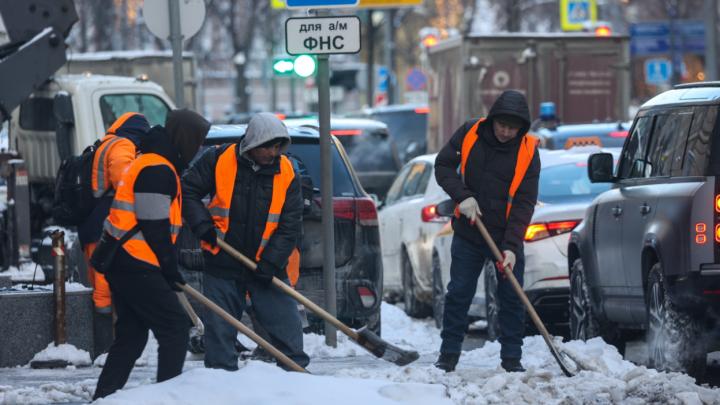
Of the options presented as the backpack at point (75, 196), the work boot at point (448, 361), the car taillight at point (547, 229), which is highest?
the backpack at point (75, 196)

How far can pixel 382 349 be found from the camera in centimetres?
878

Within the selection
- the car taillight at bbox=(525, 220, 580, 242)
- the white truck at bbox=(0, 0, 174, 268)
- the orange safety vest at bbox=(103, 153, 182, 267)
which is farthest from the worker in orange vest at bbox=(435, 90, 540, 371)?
the white truck at bbox=(0, 0, 174, 268)

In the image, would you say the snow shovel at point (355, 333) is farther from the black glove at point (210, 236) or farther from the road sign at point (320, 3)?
the road sign at point (320, 3)

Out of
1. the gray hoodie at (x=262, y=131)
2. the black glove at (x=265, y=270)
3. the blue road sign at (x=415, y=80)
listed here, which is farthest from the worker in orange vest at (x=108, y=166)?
the blue road sign at (x=415, y=80)

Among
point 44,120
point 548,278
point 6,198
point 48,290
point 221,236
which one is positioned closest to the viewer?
point 221,236

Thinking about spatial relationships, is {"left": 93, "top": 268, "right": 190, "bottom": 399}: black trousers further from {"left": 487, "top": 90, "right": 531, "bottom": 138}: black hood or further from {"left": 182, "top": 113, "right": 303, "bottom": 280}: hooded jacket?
{"left": 487, "top": 90, "right": 531, "bottom": 138}: black hood

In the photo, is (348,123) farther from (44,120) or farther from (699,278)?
(699,278)

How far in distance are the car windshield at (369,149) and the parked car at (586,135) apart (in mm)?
3254

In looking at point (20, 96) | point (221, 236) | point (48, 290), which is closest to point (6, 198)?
point (20, 96)

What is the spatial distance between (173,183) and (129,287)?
521 millimetres

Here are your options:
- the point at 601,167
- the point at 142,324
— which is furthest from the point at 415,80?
the point at 142,324

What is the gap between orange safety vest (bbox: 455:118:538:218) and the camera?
9.73 meters

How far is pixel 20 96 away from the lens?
55.2 feet

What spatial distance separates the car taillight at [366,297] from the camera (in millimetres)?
11312
